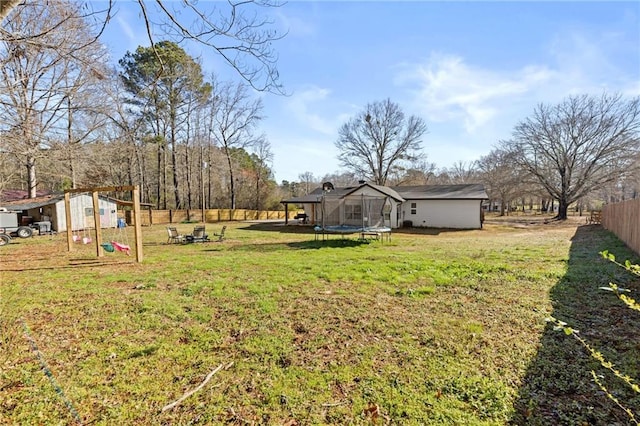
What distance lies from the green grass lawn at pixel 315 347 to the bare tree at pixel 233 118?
89.8 feet

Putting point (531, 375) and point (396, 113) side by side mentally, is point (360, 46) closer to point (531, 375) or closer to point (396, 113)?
point (531, 375)

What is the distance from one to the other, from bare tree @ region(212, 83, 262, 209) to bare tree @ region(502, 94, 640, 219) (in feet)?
87.3

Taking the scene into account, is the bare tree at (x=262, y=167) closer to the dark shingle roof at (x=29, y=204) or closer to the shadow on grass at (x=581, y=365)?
the dark shingle roof at (x=29, y=204)

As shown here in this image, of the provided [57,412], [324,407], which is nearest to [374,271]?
[324,407]

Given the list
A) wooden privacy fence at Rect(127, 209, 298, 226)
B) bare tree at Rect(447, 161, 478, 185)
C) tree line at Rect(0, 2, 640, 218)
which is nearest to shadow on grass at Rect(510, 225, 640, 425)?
tree line at Rect(0, 2, 640, 218)

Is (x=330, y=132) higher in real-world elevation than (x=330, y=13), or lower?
higher

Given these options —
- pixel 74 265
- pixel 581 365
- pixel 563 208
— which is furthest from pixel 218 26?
pixel 563 208

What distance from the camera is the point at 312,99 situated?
12.5 meters

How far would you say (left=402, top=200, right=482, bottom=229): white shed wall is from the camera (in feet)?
69.9

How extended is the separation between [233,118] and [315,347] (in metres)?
32.6

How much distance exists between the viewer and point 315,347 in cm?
365

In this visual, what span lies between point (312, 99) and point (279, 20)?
9191 mm

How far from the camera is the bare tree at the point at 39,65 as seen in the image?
13.8 ft

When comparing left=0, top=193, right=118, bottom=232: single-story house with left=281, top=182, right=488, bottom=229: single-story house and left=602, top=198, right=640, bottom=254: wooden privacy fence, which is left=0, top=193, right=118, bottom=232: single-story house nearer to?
left=281, top=182, right=488, bottom=229: single-story house
